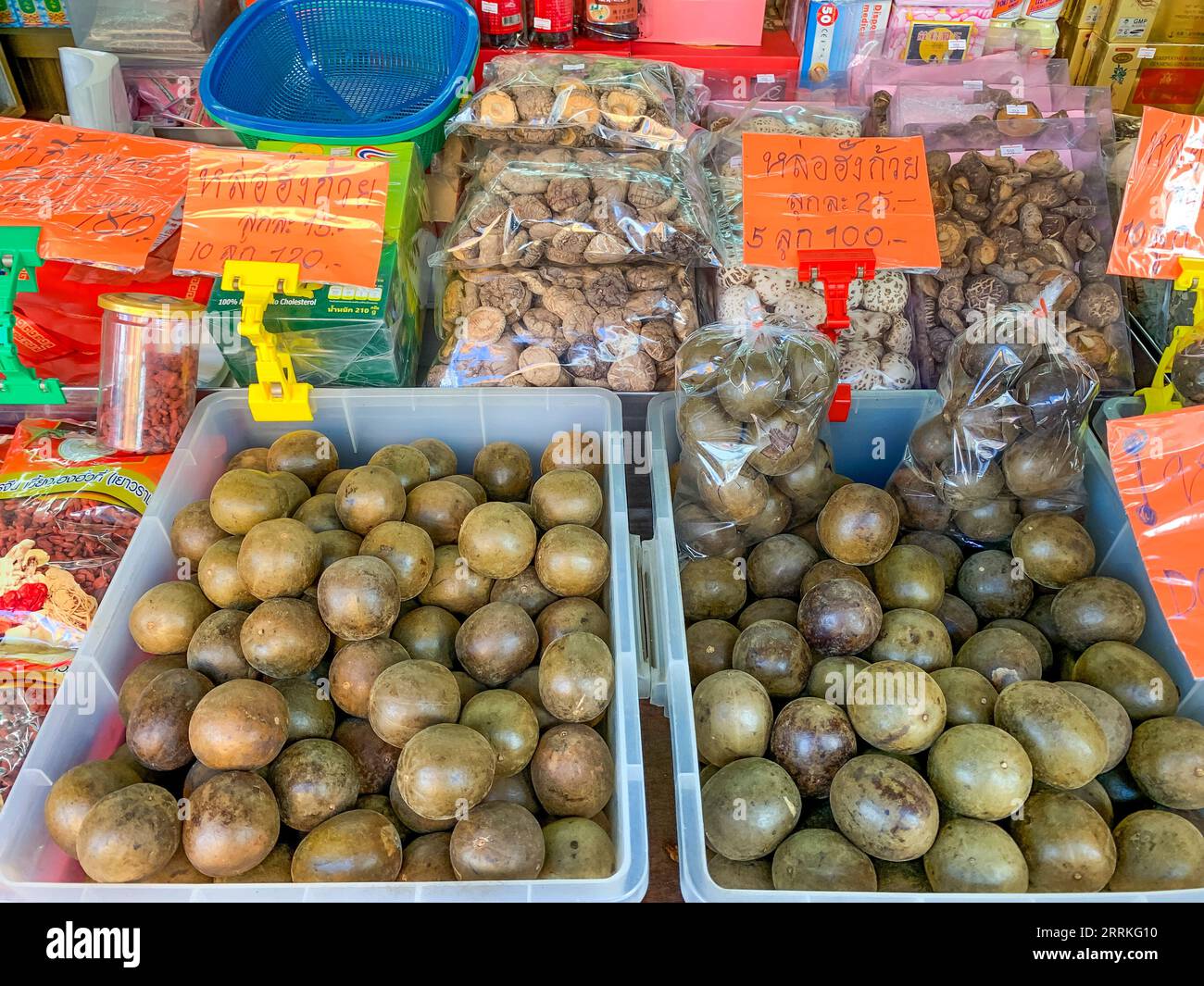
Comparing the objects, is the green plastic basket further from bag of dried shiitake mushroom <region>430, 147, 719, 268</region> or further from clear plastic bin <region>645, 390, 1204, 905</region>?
clear plastic bin <region>645, 390, 1204, 905</region>

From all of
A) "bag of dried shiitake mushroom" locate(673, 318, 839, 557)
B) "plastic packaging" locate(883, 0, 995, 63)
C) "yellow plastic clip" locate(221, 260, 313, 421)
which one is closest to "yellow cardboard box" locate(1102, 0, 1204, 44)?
"plastic packaging" locate(883, 0, 995, 63)

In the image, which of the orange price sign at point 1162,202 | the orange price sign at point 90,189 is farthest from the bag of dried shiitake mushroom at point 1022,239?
the orange price sign at point 90,189

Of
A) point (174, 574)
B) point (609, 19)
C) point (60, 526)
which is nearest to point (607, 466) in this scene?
point (174, 574)

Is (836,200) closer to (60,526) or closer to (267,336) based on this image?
(267,336)

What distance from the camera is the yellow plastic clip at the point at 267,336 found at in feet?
4.84

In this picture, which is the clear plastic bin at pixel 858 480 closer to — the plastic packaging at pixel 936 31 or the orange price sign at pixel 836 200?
the orange price sign at pixel 836 200

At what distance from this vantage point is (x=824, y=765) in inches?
46.0

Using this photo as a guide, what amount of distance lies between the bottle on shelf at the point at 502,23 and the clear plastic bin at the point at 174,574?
1.23 m

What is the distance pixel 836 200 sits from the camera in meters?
1.67

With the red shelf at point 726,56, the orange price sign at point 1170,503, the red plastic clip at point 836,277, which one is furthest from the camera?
the red shelf at point 726,56

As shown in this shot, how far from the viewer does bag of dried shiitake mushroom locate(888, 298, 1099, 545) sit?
1.36 meters

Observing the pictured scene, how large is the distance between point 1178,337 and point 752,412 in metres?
0.89
